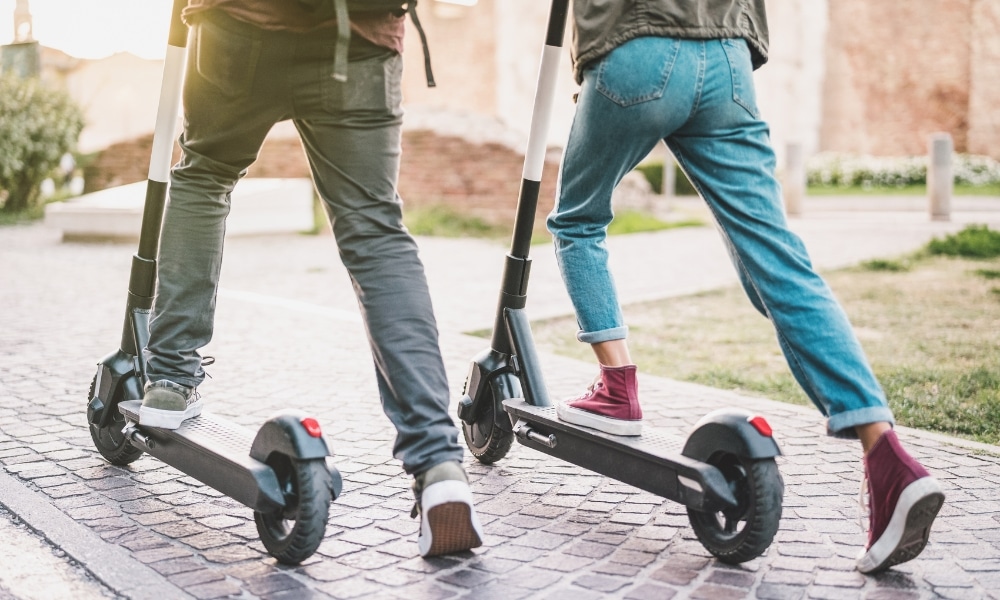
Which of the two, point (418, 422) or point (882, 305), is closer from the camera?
point (418, 422)

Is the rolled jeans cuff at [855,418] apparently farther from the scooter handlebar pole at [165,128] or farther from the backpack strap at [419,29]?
the scooter handlebar pole at [165,128]

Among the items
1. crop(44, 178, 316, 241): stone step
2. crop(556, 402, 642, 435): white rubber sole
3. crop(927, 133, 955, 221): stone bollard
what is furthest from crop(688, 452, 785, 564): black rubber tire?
crop(927, 133, 955, 221): stone bollard

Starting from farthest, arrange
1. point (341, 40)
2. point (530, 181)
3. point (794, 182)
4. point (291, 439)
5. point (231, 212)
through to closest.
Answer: point (794, 182), point (231, 212), point (530, 181), point (291, 439), point (341, 40)

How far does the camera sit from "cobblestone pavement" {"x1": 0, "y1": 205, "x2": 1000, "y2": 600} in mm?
2352

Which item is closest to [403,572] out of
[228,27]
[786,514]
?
[786,514]

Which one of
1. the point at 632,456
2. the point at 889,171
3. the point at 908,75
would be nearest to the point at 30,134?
the point at 632,456

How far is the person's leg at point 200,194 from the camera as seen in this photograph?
2410mm

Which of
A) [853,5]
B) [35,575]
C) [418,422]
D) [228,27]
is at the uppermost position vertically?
[853,5]

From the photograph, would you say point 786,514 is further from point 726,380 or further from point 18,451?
point 18,451

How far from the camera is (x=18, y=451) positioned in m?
3.45

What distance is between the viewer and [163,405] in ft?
9.14

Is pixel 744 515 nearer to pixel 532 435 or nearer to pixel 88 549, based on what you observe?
pixel 532 435

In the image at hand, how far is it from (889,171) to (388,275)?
2256 cm

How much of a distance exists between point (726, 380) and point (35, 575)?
314 centimetres
